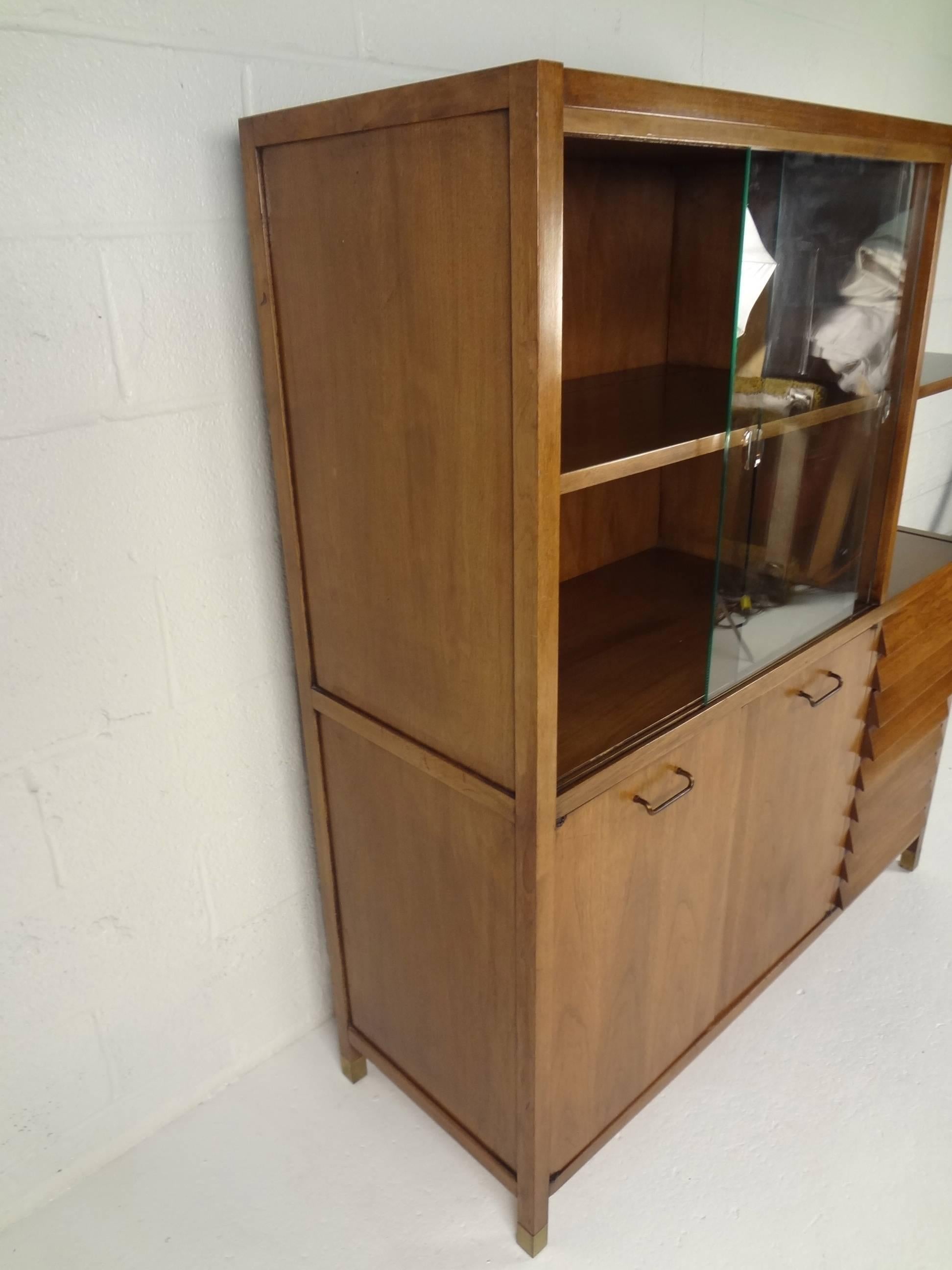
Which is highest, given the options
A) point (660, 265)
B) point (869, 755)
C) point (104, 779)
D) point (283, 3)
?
point (283, 3)

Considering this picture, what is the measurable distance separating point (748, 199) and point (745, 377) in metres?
0.23

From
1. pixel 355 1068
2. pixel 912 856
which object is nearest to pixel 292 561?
pixel 355 1068

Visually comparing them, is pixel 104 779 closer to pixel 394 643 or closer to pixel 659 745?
pixel 394 643

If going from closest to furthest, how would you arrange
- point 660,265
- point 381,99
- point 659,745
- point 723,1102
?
point 381,99
point 659,745
point 723,1102
point 660,265

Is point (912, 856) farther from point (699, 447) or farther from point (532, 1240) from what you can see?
point (699, 447)

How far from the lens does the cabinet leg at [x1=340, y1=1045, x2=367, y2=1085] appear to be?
1671 mm

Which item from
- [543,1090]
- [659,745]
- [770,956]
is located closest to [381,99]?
[659,745]

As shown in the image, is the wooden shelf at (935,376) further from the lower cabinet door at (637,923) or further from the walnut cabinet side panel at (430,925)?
the walnut cabinet side panel at (430,925)

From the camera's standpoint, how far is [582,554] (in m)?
1.80

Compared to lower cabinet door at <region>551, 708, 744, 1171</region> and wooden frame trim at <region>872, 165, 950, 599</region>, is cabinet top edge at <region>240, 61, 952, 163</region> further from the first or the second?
lower cabinet door at <region>551, 708, 744, 1171</region>

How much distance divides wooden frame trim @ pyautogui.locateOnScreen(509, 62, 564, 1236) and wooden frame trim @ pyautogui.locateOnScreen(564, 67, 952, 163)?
0.06 metres

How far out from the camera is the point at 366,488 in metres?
1.20

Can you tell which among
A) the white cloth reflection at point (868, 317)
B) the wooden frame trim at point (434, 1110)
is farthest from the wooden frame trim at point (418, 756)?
the white cloth reflection at point (868, 317)

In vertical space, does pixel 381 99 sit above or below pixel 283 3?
below
